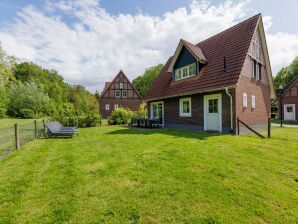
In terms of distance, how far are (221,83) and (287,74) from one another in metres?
52.2

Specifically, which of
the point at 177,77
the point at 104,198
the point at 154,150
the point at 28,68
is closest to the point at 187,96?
the point at 177,77

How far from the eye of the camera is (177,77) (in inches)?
609

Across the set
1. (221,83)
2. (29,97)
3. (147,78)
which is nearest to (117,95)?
(29,97)

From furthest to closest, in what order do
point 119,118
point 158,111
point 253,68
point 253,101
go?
point 119,118 → point 158,111 → point 253,68 → point 253,101

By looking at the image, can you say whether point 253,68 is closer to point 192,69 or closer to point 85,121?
point 192,69

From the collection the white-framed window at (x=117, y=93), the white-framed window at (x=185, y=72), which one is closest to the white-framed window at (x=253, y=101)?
the white-framed window at (x=185, y=72)

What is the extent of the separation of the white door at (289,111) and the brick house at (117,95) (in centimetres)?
2739

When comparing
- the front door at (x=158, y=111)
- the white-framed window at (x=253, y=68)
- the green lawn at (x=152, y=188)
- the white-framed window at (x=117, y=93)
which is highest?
the white-framed window at (x=117, y=93)

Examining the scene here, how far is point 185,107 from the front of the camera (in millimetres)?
14203

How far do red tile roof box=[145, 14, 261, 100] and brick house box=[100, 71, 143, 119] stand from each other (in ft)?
76.1

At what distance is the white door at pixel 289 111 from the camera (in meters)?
28.8

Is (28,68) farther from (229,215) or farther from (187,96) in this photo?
(229,215)

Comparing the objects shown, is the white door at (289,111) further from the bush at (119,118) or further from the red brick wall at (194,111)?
the bush at (119,118)

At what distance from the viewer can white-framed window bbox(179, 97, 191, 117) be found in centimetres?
1373
